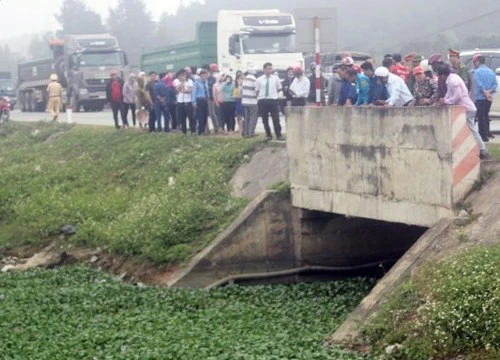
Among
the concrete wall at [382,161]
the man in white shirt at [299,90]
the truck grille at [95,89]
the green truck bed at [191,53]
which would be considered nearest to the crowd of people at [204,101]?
the man in white shirt at [299,90]

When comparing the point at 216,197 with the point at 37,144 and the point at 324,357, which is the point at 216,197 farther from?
the point at 37,144

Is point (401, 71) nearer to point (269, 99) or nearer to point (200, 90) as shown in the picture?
point (269, 99)

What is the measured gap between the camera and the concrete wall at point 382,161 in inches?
589

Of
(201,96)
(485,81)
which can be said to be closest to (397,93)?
(485,81)

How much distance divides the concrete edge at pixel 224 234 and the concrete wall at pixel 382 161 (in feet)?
1.92

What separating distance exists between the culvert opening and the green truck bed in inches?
925

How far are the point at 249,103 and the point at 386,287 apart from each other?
10.6 metres

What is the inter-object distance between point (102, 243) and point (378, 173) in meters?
6.69

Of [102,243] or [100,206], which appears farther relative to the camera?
[100,206]

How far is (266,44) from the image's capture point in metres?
38.1

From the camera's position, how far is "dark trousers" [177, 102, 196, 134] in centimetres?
2622

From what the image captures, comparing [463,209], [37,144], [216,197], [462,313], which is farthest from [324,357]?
[37,144]

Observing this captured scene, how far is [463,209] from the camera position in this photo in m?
14.7

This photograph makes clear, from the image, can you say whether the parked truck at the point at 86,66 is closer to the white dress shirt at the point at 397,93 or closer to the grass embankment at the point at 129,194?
the grass embankment at the point at 129,194
